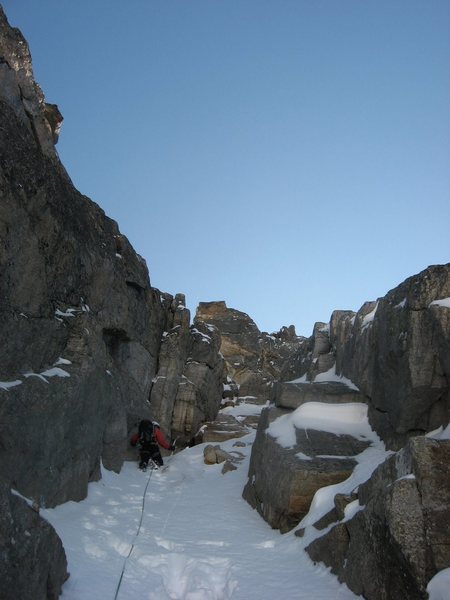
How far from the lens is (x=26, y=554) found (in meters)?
6.16

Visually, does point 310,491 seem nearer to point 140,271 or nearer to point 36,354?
point 36,354

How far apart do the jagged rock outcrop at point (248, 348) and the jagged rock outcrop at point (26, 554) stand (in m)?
37.2

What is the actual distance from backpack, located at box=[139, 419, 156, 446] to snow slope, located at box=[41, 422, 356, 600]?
4.19 metres

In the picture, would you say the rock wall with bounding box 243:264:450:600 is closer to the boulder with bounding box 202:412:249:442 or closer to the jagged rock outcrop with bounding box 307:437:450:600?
the jagged rock outcrop with bounding box 307:437:450:600

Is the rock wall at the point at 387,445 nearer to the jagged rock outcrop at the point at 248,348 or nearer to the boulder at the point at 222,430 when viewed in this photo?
the boulder at the point at 222,430

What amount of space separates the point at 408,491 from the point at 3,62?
661 inches

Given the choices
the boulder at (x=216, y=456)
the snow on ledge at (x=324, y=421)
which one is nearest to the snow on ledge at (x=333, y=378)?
the snow on ledge at (x=324, y=421)

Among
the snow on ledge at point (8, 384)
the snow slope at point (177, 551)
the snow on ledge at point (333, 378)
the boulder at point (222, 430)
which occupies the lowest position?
the snow slope at point (177, 551)

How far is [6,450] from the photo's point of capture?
10266 mm

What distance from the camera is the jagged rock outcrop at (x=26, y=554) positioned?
582 centimetres

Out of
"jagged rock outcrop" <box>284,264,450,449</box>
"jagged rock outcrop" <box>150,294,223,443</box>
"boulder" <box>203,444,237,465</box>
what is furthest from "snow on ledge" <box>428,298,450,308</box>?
"jagged rock outcrop" <box>150,294,223,443</box>

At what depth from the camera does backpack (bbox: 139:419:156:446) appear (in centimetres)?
2005

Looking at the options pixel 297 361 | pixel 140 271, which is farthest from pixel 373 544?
pixel 140 271

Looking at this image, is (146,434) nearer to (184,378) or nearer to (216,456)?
(216,456)
